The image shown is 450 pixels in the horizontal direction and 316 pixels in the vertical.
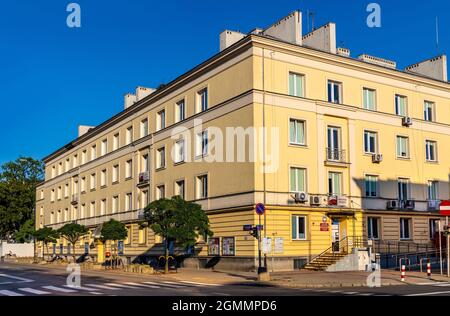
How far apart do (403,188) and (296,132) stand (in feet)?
34.1

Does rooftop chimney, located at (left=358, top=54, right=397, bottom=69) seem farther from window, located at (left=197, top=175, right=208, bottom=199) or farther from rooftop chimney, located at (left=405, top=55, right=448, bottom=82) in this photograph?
window, located at (left=197, top=175, right=208, bottom=199)

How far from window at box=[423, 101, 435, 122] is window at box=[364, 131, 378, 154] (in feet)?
19.7

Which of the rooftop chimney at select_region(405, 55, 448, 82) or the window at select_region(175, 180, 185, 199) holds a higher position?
the rooftop chimney at select_region(405, 55, 448, 82)

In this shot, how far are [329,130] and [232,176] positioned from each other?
7.32 meters

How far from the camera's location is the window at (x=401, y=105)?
41.1m

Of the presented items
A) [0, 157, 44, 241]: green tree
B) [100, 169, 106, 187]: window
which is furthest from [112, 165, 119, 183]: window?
[0, 157, 44, 241]: green tree

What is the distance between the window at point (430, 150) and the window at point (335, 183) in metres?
9.46

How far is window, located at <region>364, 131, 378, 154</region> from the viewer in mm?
38781

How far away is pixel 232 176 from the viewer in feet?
116

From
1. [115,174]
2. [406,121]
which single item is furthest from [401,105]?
[115,174]

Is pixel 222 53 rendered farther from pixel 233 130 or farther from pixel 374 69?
pixel 374 69

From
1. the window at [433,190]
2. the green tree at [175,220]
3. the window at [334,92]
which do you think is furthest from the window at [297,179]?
the window at [433,190]

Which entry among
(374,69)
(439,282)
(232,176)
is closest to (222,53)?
(232,176)

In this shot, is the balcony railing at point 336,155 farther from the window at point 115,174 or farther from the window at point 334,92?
the window at point 115,174
